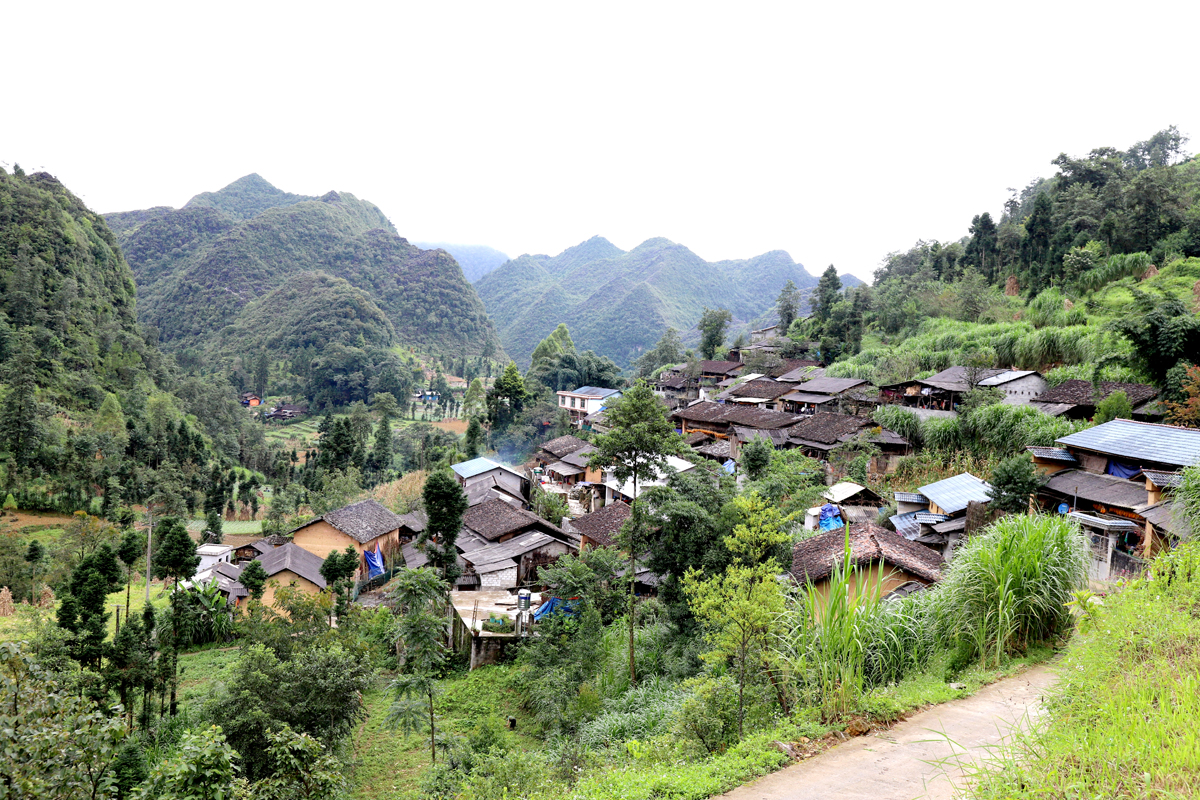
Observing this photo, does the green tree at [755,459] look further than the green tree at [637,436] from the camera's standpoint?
Yes

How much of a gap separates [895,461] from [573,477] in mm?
16772

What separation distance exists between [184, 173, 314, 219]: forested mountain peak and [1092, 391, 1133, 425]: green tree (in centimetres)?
14119

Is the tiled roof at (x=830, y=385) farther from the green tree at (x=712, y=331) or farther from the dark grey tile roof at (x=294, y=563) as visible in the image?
the dark grey tile roof at (x=294, y=563)

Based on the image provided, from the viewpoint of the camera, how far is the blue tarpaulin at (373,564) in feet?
78.5

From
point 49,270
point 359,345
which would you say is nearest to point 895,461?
point 49,270

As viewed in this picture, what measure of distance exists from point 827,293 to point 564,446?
2709 centimetres

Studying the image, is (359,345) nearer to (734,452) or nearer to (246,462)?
(246,462)

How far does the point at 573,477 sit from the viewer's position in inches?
1315

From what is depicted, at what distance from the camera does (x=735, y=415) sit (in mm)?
32562

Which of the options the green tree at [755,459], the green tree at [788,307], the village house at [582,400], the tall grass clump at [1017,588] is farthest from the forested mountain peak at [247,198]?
the tall grass clump at [1017,588]

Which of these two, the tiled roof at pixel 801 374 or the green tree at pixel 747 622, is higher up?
the green tree at pixel 747 622

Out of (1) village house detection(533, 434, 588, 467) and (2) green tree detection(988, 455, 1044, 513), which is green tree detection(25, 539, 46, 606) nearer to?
(1) village house detection(533, 434, 588, 467)

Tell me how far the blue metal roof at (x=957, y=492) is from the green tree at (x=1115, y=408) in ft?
14.4

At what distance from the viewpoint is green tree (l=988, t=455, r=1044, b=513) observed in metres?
13.9
